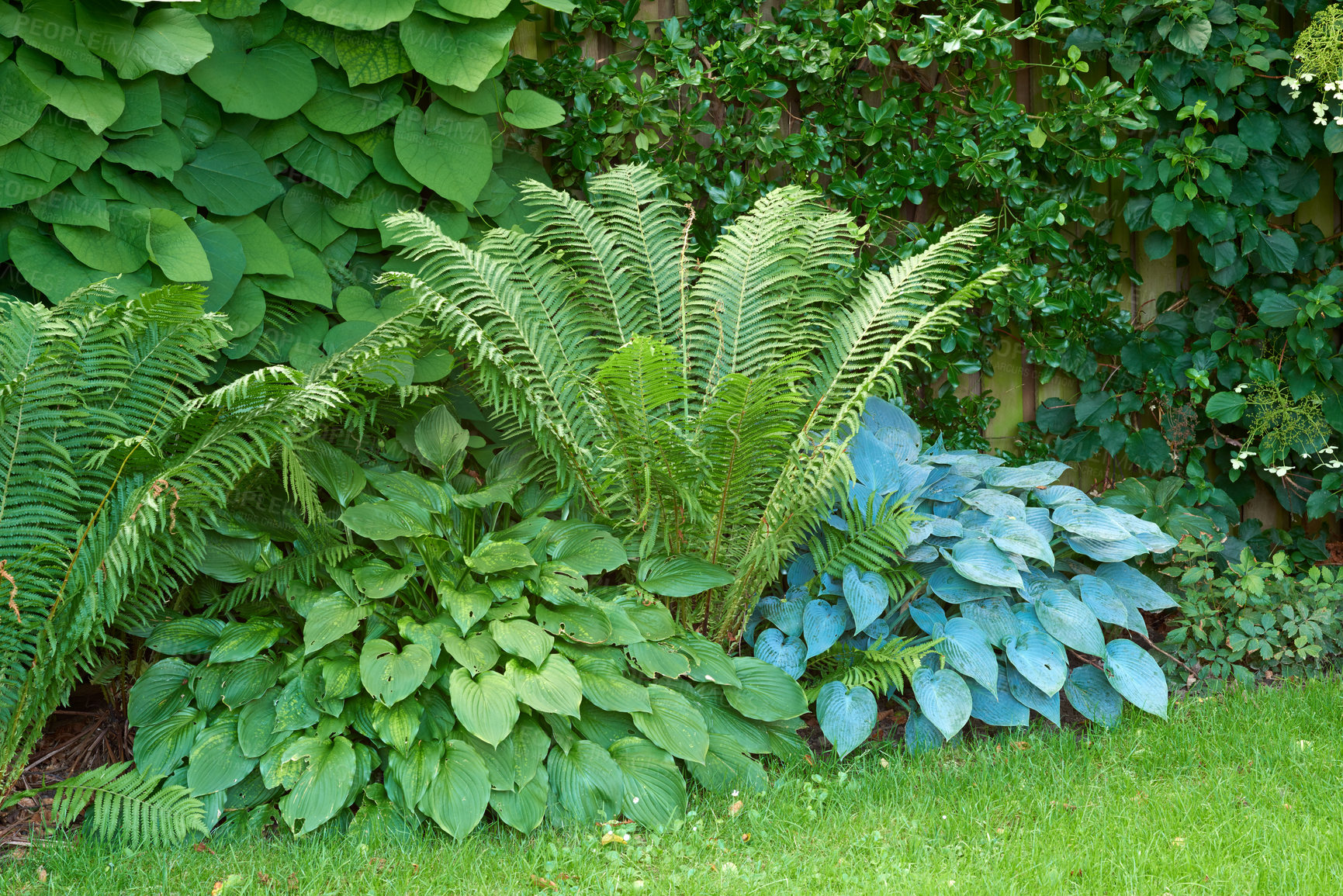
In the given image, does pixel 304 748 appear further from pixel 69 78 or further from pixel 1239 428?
pixel 1239 428

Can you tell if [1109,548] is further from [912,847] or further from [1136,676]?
[912,847]

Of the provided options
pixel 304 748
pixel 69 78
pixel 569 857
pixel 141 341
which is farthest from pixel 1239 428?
pixel 69 78

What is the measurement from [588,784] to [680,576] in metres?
0.59

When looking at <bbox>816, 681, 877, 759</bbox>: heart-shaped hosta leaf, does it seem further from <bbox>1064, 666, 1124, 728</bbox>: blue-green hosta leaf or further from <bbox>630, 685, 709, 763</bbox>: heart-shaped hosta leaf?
<bbox>1064, 666, 1124, 728</bbox>: blue-green hosta leaf

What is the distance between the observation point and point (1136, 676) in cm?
263

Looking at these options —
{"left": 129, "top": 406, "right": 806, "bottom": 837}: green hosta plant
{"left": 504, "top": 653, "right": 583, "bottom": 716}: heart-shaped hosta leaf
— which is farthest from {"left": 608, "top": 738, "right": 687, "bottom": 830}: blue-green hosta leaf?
{"left": 504, "top": 653, "right": 583, "bottom": 716}: heart-shaped hosta leaf

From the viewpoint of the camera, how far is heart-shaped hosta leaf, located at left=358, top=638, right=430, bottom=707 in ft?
6.81

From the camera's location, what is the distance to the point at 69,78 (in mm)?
2352

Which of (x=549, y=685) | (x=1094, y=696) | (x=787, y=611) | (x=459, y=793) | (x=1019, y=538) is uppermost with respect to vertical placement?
(x=549, y=685)

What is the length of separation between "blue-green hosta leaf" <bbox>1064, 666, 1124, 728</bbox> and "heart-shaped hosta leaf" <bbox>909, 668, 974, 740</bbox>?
316 millimetres

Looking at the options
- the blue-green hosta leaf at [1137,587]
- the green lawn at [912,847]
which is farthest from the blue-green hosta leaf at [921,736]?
the blue-green hosta leaf at [1137,587]

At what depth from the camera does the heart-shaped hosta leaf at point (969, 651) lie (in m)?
2.54

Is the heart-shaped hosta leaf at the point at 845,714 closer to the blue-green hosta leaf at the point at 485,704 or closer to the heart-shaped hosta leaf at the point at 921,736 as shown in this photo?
the heart-shaped hosta leaf at the point at 921,736

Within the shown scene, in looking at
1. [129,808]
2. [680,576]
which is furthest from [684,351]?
[129,808]
